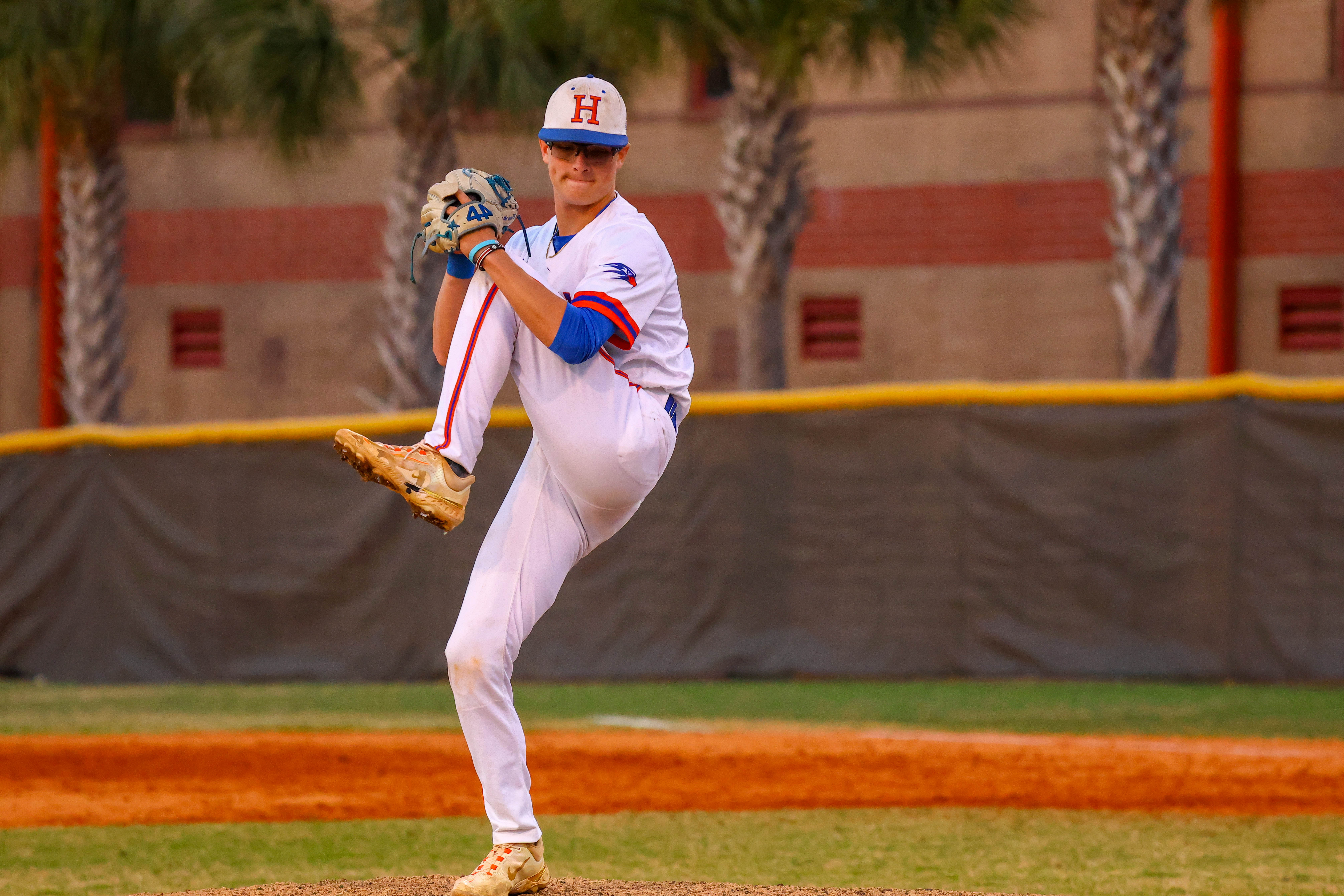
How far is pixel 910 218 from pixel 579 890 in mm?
15989

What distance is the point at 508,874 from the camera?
3896 mm

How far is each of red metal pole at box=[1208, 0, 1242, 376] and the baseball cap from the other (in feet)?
51.6

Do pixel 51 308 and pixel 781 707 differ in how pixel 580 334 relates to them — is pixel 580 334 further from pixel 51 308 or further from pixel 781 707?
pixel 51 308

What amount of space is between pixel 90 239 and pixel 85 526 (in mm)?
5559

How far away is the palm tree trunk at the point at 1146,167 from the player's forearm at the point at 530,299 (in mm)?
9636

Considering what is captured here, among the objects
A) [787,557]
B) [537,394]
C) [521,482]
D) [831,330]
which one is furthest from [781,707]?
[831,330]

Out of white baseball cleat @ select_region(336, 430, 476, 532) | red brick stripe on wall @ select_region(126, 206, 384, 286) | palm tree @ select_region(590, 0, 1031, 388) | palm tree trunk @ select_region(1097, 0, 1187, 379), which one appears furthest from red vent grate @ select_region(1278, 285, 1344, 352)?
white baseball cleat @ select_region(336, 430, 476, 532)

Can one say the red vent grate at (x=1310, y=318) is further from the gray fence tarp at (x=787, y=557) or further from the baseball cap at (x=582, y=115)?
the baseball cap at (x=582, y=115)

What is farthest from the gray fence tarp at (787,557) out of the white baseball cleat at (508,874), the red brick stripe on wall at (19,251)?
the red brick stripe on wall at (19,251)

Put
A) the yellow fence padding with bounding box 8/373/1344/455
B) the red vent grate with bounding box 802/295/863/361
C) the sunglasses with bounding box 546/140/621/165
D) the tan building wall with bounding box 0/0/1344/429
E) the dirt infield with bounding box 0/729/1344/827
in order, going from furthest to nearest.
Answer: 1. the red vent grate with bounding box 802/295/863/361
2. the tan building wall with bounding box 0/0/1344/429
3. the yellow fence padding with bounding box 8/373/1344/455
4. the dirt infield with bounding box 0/729/1344/827
5. the sunglasses with bounding box 546/140/621/165

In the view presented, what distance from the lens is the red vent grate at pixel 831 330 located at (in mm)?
19891

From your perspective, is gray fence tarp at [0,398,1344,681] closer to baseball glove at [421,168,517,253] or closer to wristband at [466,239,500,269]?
baseball glove at [421,168,517,253]

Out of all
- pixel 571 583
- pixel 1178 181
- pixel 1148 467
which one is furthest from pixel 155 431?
pixel 1178 181

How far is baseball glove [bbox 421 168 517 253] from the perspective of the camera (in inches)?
153
